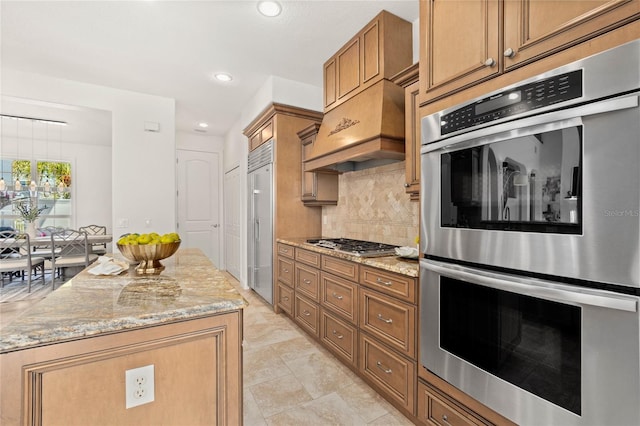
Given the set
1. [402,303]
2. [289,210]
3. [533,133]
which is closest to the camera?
[533,133]

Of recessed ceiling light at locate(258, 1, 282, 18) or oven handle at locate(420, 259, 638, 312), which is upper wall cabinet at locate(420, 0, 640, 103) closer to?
oven handle at locate(420, 259, 638, 312)

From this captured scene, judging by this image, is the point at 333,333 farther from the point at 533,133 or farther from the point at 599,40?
the point at 599,40

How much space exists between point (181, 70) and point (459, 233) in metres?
3.45

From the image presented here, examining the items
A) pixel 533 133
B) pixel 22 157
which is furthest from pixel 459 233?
pixel 22 157

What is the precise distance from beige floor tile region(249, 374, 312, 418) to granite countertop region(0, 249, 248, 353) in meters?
1.04

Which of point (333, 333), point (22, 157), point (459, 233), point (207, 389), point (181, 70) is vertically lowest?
point (333, 333)

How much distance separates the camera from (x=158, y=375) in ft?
2.95

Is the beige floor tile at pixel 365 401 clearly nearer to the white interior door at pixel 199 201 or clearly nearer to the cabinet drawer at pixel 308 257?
the cabinet drawer at pixel 308 257

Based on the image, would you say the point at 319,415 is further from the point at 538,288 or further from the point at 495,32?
the point at 495,32

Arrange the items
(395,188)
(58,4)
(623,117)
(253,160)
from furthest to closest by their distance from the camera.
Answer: (253,160) → (395,188) → (58,4) → (623,117)

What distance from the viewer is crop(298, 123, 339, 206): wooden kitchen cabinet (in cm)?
336

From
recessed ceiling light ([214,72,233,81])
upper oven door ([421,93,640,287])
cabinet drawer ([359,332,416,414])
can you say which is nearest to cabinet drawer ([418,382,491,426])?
cabinet drawer ([359,332,416,414])

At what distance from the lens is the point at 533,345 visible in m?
1.11

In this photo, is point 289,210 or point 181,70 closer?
point 181,70
